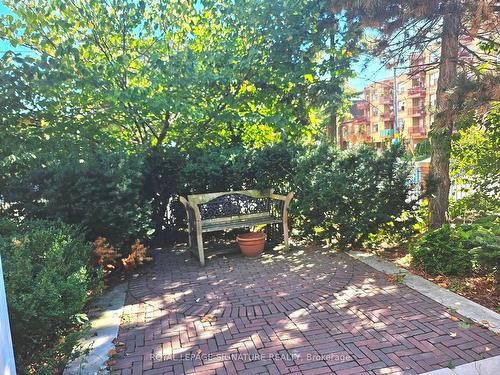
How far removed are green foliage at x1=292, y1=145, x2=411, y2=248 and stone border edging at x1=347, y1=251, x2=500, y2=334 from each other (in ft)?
2.17

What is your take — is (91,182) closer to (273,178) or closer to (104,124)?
(104,124)

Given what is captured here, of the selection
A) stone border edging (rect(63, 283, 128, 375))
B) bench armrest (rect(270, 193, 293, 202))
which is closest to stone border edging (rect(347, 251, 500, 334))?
bench armrest (rect(270, 193, 293, 202))

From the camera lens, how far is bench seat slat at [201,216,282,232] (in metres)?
5.02

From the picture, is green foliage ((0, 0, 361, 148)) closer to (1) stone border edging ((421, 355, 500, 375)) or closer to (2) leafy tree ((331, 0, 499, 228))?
(2) leafy tree ((331, 0, 499, 228))

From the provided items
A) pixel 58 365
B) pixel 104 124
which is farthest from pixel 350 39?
pixel 58 365

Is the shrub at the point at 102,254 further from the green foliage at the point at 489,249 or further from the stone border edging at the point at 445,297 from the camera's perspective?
the green foliage at the point at 489,249

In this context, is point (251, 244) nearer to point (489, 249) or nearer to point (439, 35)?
point (489, 249)

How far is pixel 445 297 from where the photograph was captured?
3303 mm

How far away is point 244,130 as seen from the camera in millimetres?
6938

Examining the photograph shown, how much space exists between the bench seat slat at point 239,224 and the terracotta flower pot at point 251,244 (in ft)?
0.74

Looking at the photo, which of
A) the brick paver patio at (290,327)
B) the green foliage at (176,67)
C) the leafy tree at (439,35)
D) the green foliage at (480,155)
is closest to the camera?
the brick paver patio at (290,327)

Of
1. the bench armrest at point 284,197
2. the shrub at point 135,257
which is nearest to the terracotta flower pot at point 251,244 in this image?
the bench armrest at point 284,197

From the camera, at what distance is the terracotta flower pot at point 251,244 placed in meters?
5.23

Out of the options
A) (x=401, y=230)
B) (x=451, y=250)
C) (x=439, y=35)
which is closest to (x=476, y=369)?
(x=451, y=250)
